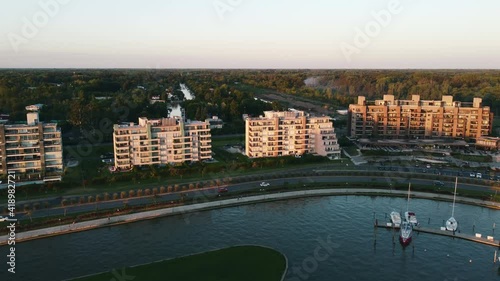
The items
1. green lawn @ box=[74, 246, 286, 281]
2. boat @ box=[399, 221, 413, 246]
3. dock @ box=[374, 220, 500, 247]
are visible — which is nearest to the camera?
green lawn @ box=[74, 246, 286, 281]

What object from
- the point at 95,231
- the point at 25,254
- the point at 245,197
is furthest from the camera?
the point at 245,197

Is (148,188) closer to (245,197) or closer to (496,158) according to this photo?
(245,197)

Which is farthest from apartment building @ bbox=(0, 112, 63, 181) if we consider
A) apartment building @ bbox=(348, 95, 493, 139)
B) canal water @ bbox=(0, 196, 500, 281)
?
apartment building @ bbox=(348, 95, 493, 139)

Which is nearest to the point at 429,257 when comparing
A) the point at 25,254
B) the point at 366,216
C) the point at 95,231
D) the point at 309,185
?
the point at 366,216

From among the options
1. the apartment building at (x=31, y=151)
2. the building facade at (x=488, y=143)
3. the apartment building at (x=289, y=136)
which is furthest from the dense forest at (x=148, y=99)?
the building facade at (x=488, y=143)

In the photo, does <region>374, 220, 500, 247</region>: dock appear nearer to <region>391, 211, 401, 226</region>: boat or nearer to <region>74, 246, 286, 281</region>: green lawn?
<region>391, 211, 401, 226</region>: boat

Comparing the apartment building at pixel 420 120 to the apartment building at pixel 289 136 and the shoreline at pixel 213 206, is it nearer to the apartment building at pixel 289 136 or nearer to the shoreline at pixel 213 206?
the apartment building at pixel 289 136
